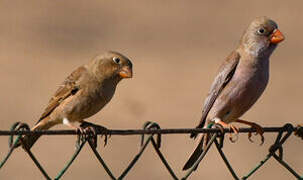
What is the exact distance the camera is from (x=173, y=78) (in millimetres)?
16016

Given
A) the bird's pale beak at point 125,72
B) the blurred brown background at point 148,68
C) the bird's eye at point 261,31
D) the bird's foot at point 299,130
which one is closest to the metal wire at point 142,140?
the bird's foot at point 299,130

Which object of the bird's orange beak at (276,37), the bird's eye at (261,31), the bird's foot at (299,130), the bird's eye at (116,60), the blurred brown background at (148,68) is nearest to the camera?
the bird's foot at (299,130)

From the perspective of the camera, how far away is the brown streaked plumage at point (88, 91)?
7789 mm

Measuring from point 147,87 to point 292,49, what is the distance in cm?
365

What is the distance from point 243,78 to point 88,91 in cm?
139

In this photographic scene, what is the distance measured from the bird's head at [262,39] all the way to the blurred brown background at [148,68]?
11.6 ft

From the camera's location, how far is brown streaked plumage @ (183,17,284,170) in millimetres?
8008

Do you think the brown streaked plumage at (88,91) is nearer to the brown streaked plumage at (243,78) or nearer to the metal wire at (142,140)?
the brown streaked plumage at (243,78)

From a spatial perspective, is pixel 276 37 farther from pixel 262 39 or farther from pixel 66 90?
pixel 66 90

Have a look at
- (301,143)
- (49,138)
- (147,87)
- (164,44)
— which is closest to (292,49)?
(164,44)

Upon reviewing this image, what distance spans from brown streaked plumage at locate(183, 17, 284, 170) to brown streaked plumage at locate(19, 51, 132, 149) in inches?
35.6

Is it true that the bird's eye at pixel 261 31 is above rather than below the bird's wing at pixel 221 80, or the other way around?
above

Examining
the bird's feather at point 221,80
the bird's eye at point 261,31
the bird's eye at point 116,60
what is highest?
the bird's eye at point 261,31

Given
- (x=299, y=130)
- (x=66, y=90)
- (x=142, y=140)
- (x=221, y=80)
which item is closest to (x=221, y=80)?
(x=221, y=80)
